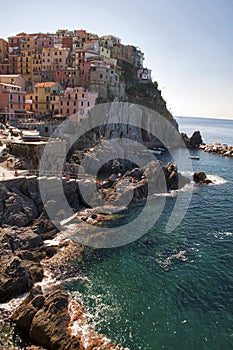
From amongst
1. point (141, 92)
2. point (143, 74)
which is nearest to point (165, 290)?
point (141, 92)

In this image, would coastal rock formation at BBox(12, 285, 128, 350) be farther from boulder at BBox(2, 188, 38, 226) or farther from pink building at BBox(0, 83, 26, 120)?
pink building at BBox(0, 83, 26, 120)

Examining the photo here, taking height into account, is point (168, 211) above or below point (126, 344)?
above

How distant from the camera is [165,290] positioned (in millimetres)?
24516

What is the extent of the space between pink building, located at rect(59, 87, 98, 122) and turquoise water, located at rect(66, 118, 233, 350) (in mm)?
41898

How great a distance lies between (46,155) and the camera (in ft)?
152

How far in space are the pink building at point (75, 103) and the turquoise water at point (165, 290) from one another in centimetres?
4190

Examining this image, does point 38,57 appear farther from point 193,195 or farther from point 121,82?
point 193,195

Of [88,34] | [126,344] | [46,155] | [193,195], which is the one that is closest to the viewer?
[126,344]

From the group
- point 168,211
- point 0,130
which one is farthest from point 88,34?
point 168,211

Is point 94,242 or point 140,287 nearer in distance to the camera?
point 140,287

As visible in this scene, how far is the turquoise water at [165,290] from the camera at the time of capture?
2012cm

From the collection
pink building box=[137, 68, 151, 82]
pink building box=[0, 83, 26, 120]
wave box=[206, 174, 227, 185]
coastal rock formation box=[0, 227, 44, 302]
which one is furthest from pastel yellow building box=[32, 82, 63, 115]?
coastal rock formation box=[0, 227, 44, 302]

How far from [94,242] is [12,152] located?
2121cm

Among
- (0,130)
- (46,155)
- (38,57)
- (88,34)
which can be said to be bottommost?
(46,155)
